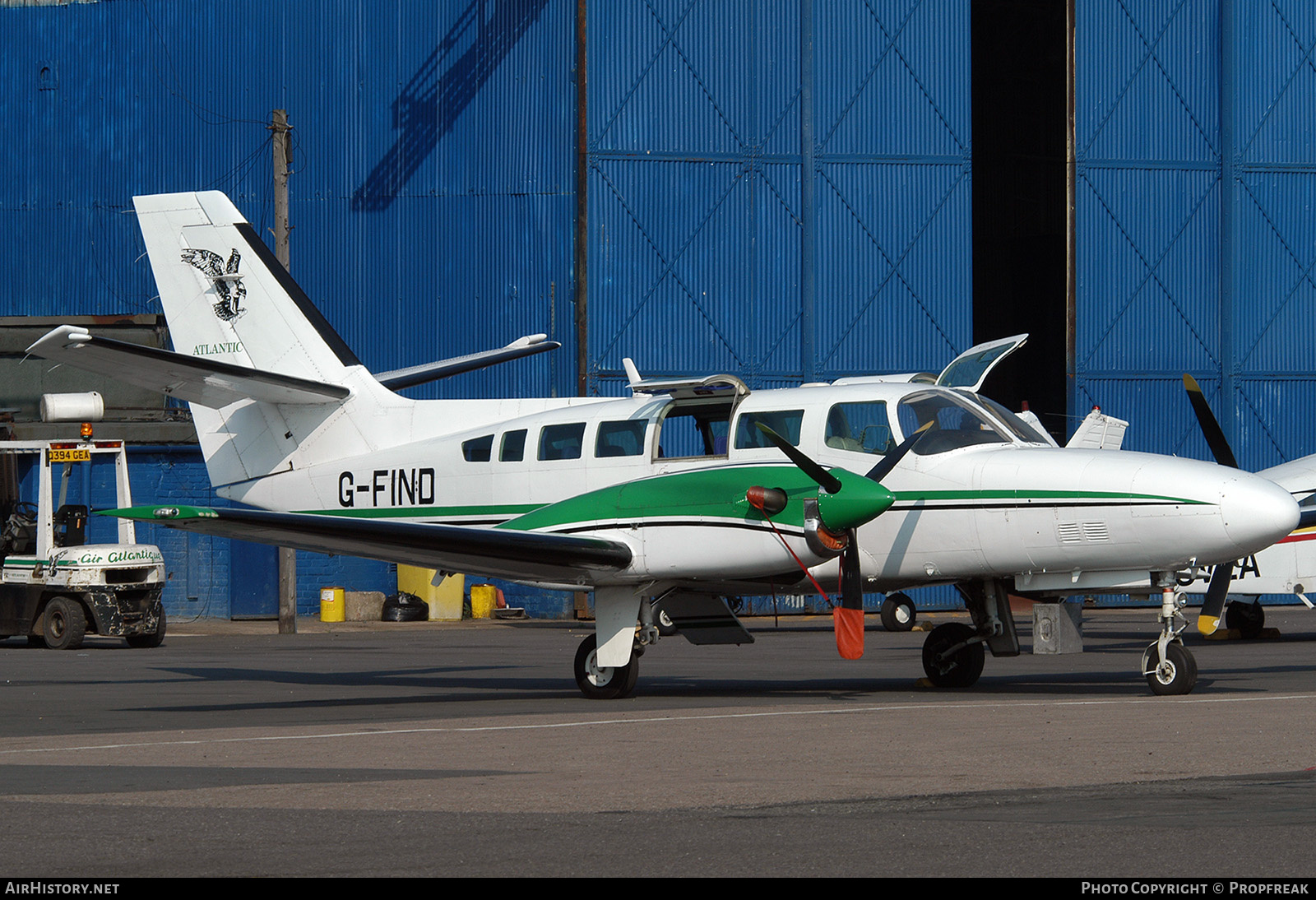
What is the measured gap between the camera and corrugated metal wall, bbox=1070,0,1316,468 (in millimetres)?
36500

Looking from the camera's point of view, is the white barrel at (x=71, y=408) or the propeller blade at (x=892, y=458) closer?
the propeller blade at (x=892, y=458)

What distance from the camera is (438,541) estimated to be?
46.4 ft

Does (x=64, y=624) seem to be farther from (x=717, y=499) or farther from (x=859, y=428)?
(x=859, y=428)

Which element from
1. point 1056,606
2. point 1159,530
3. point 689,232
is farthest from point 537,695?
point 689,232

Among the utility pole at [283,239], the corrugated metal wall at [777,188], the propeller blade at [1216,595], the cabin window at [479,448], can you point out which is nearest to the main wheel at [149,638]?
the utility pole at [283,239]

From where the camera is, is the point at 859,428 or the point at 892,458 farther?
the point at 859,428

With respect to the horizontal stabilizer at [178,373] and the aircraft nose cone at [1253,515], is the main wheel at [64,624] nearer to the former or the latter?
the horizontal stabilizer at [178,373]

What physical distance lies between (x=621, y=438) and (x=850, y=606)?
9.32 ft

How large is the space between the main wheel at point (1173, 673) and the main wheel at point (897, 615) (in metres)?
13.8

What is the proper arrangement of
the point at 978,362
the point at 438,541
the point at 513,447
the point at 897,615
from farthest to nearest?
1. the point at 897,615
2. the point at 978,362
3. the point at 513,447
4. the point at 438,541

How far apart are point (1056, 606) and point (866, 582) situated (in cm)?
175

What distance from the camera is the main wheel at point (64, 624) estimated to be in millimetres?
23812

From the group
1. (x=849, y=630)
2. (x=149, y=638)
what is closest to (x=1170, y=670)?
(x=849, y=630)

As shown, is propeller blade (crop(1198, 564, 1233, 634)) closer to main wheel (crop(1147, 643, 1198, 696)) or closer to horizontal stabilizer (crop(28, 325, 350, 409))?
main wheel (crop(1147, 643, 1198, 696))
